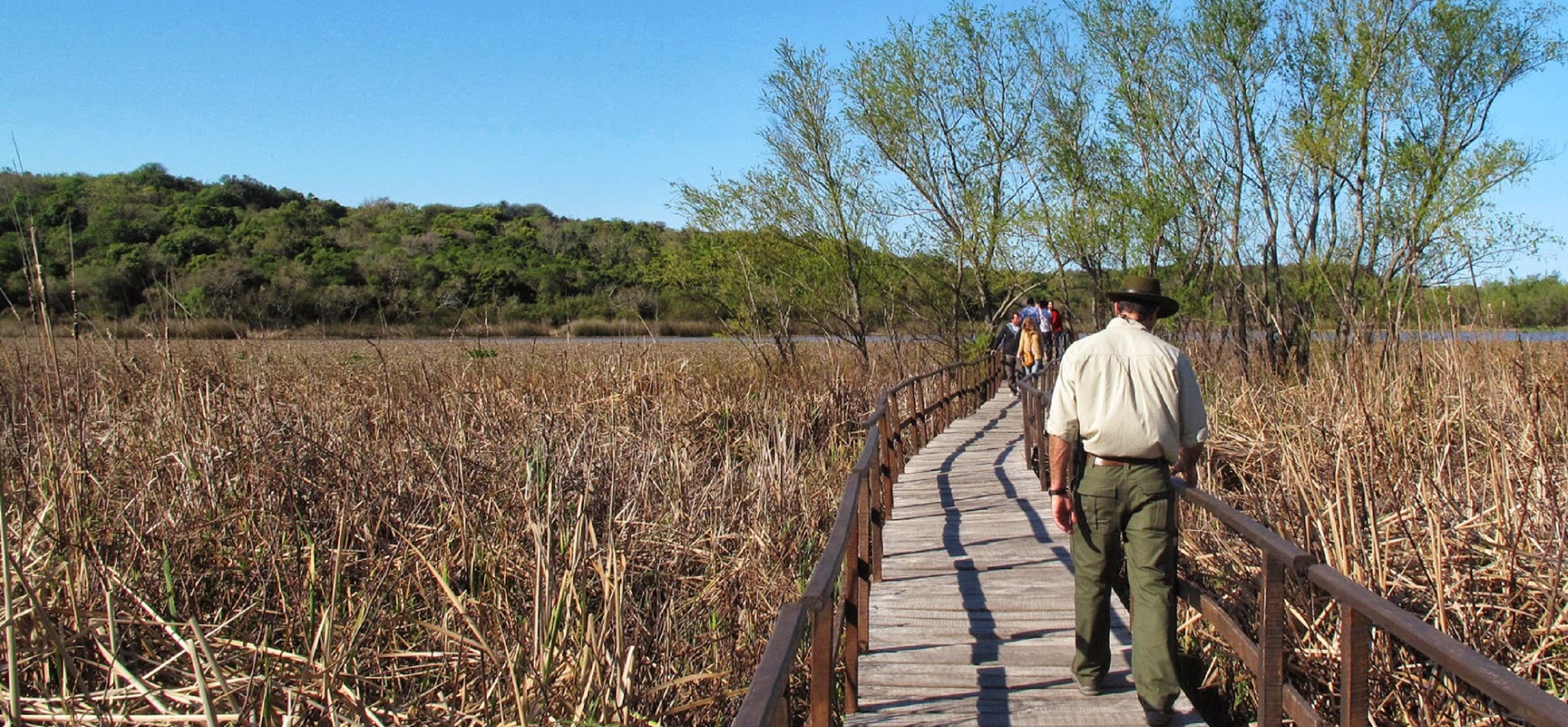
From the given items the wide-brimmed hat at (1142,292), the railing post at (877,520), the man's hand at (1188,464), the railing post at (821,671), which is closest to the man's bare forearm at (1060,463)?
the man's hand at (1188,464)

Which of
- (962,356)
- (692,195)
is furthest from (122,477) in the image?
(962,356)

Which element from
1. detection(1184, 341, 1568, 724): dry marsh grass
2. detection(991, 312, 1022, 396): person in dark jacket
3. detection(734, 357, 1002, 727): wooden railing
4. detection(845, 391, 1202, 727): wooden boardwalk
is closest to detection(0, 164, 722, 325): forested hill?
detection(734, 357, 1002, 727): wooden railing

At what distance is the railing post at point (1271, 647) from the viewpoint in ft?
12.4

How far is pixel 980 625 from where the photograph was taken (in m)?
5.83

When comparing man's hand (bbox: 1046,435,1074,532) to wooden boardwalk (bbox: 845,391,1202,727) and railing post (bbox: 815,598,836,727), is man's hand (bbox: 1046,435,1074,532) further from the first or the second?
railing post (bbox: 815,598,836,727)

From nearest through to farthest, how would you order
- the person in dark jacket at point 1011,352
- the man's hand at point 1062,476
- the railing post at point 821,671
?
the railing post at point 821,671 → the man's hand at point 1062,476 → the person in dark jacket at point 1011,352

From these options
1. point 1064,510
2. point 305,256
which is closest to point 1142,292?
point 1064,510

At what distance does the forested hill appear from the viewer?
29.1 ft

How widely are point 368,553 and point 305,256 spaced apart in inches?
1841

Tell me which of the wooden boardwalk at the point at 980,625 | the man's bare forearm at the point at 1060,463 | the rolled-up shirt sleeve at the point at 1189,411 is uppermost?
the rolled-up shirt sleeve at the point at 1189,411

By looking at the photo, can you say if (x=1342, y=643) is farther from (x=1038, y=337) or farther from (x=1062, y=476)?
(x=1038, y=337)

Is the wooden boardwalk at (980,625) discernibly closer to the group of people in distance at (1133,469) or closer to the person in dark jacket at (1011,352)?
the group of people in distance at (1133,469)

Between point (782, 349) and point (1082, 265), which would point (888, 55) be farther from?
point (782, 349)

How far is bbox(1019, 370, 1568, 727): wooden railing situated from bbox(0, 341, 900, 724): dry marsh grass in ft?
6.20
